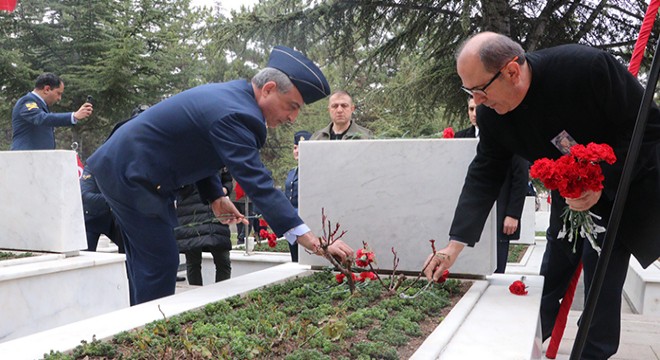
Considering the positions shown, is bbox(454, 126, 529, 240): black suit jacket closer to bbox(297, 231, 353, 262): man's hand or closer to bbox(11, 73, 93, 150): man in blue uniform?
bbox(297, 231, 353, 262): man's hand

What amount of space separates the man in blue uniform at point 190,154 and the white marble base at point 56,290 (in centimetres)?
163

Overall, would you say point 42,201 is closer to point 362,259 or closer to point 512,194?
point 362,259

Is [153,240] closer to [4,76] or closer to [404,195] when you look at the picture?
[404,195]

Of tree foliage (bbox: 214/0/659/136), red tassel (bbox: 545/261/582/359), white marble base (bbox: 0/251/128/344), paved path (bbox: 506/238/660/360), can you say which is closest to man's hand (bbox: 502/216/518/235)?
paved path (bbox: 506/238/660/360)

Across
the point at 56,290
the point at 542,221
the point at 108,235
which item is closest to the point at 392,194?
the point at 56,290

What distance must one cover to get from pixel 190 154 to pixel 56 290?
2477 mm

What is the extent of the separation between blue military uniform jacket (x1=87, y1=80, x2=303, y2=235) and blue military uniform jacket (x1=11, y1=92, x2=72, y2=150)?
3.69 m

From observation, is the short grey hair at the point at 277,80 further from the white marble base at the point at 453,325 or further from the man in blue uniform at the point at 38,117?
the man in blue uniform at the point at 38,117

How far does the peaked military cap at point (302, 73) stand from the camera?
327 cm

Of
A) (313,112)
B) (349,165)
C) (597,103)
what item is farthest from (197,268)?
(313,112)

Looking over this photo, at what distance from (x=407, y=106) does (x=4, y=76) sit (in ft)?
35.7

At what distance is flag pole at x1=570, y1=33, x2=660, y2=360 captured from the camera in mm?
1170

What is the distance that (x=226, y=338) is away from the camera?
7.63 feet

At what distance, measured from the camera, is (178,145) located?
3.29 m
